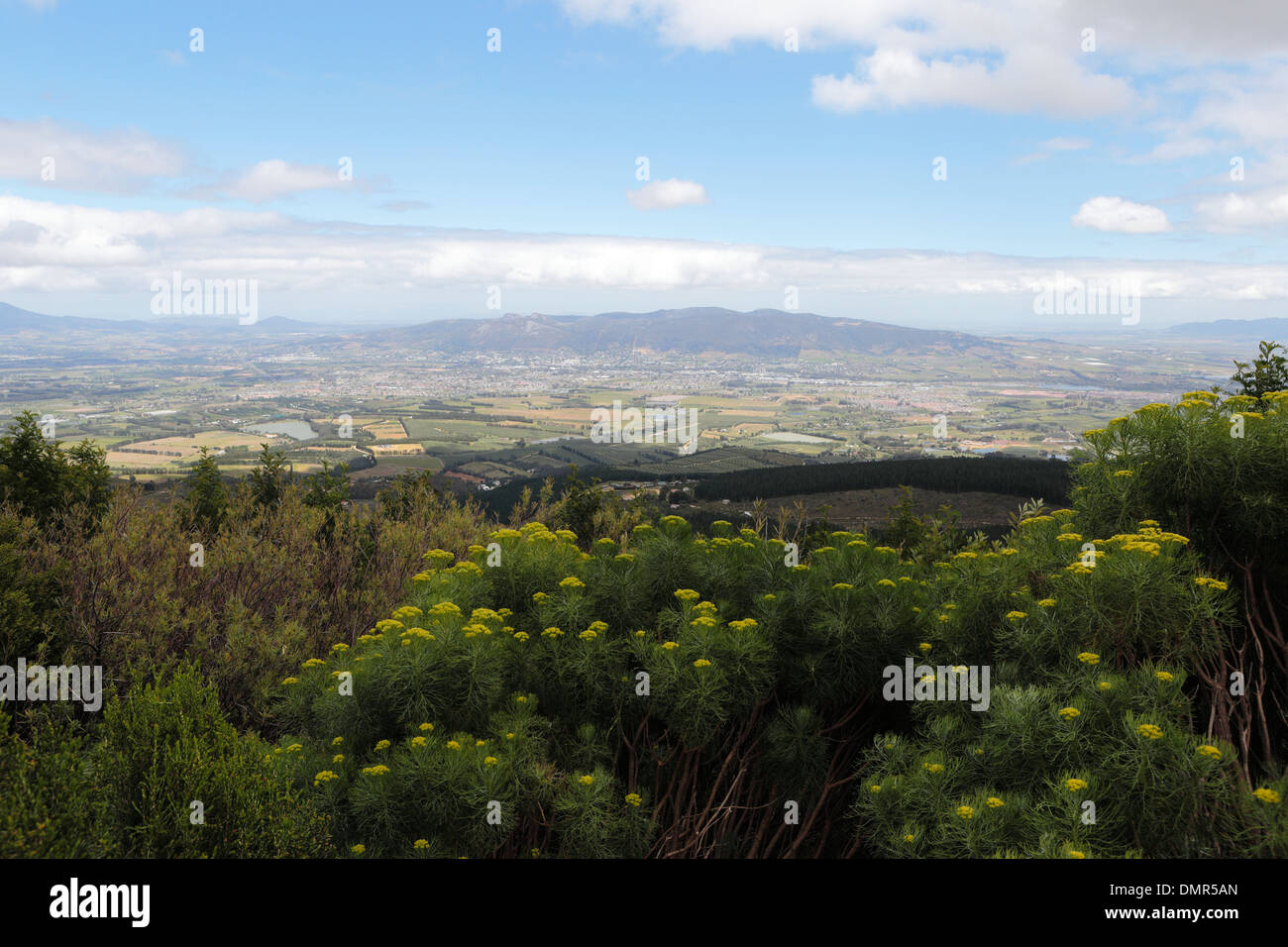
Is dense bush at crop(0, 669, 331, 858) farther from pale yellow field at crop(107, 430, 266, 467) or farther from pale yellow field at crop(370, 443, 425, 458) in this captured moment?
pale yellow field at crop(370, 443, 425, 458)

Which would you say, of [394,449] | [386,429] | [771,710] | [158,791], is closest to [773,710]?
[771,710]

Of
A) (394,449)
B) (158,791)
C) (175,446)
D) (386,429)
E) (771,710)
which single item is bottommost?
(394,449)

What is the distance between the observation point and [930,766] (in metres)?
3.84

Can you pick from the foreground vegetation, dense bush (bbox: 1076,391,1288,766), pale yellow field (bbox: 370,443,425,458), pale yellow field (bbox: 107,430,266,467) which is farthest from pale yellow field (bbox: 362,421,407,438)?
dense bush (bbox: 1076,391,1288,766)

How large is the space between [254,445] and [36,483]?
2943 inches

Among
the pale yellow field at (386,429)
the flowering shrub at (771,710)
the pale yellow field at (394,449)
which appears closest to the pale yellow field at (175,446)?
the pale yellow field at (394,449)

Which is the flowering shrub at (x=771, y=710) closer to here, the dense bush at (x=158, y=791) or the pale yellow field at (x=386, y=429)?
the dense bush at (x=158, y=791)

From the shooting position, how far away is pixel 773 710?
5.11 metres

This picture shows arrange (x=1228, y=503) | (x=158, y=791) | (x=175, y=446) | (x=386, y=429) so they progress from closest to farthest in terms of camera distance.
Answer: (x=158, y=791)
(x=1228, y=503)
(x=175, y=446)
(x=386, y=429)

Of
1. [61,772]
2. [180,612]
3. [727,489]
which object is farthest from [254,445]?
[61,772]

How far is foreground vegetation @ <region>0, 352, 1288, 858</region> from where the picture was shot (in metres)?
3.37

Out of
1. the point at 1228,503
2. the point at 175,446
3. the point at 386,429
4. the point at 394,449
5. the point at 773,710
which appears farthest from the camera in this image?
the point at 386,429

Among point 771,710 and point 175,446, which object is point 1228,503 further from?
point 175,446
